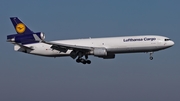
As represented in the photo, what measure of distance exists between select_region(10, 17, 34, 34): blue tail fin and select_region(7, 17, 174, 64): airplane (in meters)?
1.13

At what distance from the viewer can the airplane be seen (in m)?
71.4

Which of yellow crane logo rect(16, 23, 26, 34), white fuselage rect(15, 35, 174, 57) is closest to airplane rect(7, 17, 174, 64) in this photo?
white fuselage rect(15, 35, 174, 57)

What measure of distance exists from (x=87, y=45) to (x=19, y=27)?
13.7 m

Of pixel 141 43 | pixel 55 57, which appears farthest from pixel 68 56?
pixel 141 43

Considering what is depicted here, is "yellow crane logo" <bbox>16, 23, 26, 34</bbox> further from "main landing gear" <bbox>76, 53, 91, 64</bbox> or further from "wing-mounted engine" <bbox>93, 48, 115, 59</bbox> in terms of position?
"wing-mounted engine" <bbox>93, 48, 115, 59</bbox>

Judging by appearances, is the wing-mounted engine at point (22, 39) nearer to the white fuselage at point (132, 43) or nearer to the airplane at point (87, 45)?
the airplane at point (87, 45)

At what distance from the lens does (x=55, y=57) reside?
76.8 meters

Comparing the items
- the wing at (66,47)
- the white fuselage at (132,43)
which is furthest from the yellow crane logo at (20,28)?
the white fuselage at (132,43)

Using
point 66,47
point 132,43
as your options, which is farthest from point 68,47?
point 132,43

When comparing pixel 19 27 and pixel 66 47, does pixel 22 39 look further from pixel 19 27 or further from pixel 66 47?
pixel 66 47

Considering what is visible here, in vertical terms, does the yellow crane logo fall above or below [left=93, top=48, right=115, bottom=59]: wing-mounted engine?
above

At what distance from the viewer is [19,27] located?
80812 millimetres

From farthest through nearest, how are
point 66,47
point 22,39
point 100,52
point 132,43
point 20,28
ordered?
point 20,28
point 22,39
point 66,47
point 100,52
point 132,43

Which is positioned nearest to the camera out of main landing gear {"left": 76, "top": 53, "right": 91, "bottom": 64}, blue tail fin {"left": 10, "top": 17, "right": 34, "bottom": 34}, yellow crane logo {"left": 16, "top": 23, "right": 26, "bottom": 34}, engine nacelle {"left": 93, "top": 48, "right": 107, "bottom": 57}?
engine nacelle {"left": 93, "top": 48, "right": 107, "bottom": 57}
